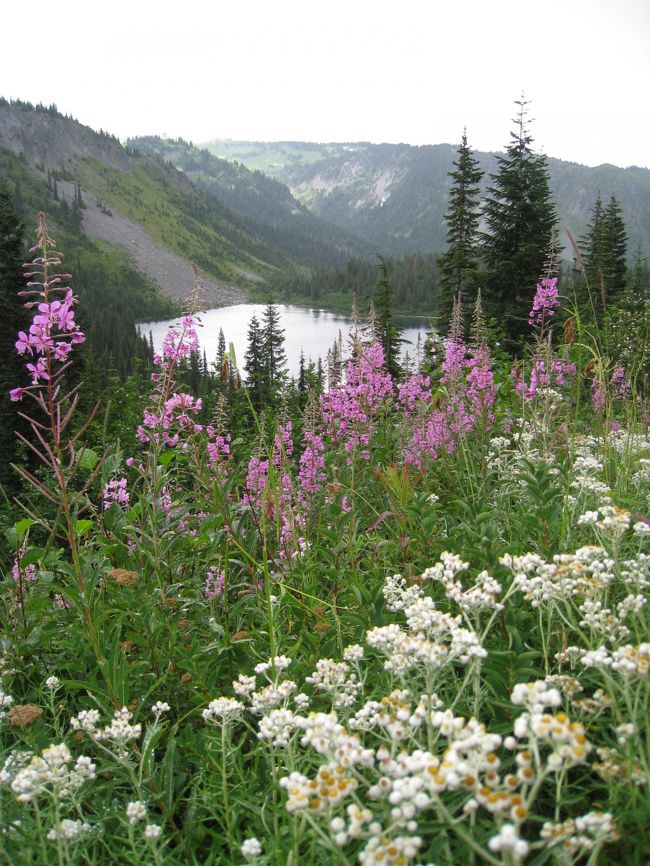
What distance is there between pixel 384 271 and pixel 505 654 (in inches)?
1042

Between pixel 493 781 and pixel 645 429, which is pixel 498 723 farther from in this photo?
pixel 645 429

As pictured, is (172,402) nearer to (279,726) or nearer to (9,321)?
(279,726)

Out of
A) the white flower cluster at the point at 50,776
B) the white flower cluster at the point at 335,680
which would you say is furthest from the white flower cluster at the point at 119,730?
the white flower cluster at the point at 335,680

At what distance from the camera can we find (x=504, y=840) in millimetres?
927

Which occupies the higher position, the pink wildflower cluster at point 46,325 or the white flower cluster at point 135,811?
the pink wildflower cluster at point 46,325

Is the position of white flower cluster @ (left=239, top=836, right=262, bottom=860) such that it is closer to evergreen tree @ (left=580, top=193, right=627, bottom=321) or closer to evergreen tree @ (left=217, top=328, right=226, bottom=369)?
evergreen tree @ (left=217, top=328, right=226, bottom=369)

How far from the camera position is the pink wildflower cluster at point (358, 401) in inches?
225

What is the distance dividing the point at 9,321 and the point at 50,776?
36.5 metres

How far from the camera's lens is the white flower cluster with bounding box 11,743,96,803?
1.56 metres

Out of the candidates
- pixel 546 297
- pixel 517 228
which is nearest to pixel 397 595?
pixel 546 297

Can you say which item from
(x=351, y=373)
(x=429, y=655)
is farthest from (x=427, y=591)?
(x=351, y=373)

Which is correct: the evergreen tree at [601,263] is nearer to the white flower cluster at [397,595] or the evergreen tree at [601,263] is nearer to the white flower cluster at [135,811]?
the white flower cluster at [397,595]

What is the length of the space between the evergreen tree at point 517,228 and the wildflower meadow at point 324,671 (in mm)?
25604

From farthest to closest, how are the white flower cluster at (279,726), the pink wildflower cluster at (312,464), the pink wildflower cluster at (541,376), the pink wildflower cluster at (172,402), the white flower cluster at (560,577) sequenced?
the pink wildflower cluster at (312,464), the pink wildflower cluster at (541,376), the pink wildflower cluster at (172,402), the white flower cluster at (560,577), the white flower cluster at (279,726)
